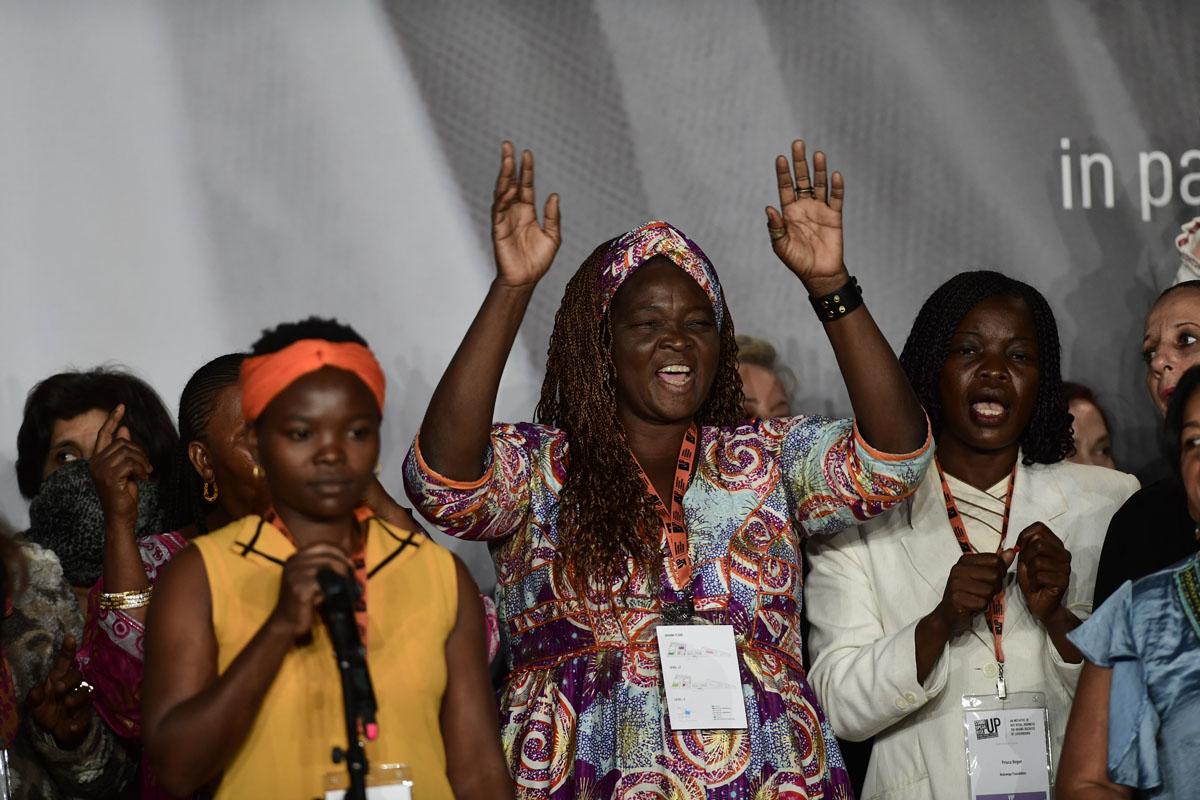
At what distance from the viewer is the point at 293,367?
8.33 ft

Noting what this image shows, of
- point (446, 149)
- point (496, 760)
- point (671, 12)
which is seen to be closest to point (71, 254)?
point (446, 149)

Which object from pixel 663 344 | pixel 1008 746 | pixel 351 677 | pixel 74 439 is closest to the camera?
pixel 351 677

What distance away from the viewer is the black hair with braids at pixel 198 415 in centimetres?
376

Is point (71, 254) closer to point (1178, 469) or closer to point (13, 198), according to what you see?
point (13, 198)

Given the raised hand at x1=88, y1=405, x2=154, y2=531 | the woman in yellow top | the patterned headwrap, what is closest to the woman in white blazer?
the patterned headwrap

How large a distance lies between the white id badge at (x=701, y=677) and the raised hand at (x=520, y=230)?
78cm

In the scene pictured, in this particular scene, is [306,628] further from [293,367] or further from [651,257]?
[651,257]

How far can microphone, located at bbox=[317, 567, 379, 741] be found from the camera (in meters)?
2.20

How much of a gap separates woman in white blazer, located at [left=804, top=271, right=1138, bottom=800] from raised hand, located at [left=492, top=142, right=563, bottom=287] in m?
1.07

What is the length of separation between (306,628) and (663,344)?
127cm

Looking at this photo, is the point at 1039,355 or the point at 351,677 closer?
the point at 351,677

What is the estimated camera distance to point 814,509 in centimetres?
340

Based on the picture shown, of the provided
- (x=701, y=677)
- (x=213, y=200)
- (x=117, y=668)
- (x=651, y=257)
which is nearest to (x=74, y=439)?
(x=213, y=200)

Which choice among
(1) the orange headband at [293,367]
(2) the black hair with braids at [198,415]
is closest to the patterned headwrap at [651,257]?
(2) the black hair with braids at [198,415]
